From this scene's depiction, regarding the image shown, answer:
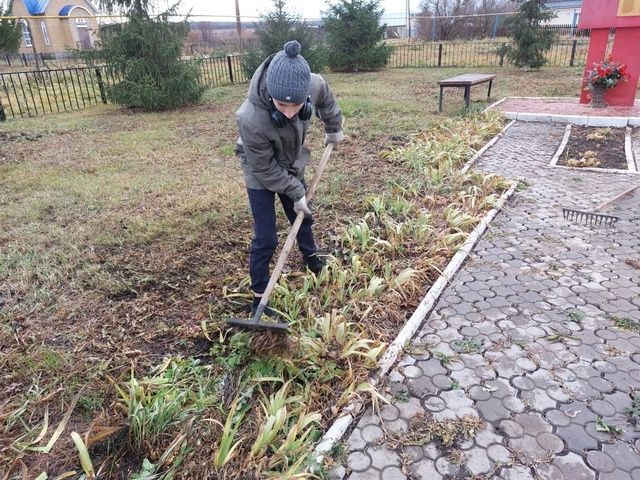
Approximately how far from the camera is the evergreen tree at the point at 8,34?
19.7 metres

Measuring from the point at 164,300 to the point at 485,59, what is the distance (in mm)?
18691

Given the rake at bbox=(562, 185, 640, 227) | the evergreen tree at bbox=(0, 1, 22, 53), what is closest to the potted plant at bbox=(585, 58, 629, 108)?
the rake at bbox=(562, 185, 640, 227)

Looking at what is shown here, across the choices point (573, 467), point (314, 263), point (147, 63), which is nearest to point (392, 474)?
point (573, 467)

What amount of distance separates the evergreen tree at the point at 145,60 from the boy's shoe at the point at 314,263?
331 inches

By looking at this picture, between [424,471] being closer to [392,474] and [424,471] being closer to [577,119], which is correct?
[392,474]

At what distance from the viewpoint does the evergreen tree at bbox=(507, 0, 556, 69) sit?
48.5 feet

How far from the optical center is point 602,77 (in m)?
8.77

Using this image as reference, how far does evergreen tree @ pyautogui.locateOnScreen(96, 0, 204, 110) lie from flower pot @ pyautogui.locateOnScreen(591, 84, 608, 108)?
27.7ft

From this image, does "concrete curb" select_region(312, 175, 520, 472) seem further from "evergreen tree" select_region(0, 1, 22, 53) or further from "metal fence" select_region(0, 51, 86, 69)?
"metal fence" select_region(0, 51, 86, 69)

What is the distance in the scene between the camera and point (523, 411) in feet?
7.68

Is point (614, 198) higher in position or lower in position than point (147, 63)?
lower

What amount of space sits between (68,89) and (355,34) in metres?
9.77

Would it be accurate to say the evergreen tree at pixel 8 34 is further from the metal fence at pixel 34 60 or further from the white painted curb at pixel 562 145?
the white painted curb at pixel 562 145

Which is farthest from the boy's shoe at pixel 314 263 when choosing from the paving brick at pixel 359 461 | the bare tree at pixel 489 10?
the bare tree at pixel 489 10
